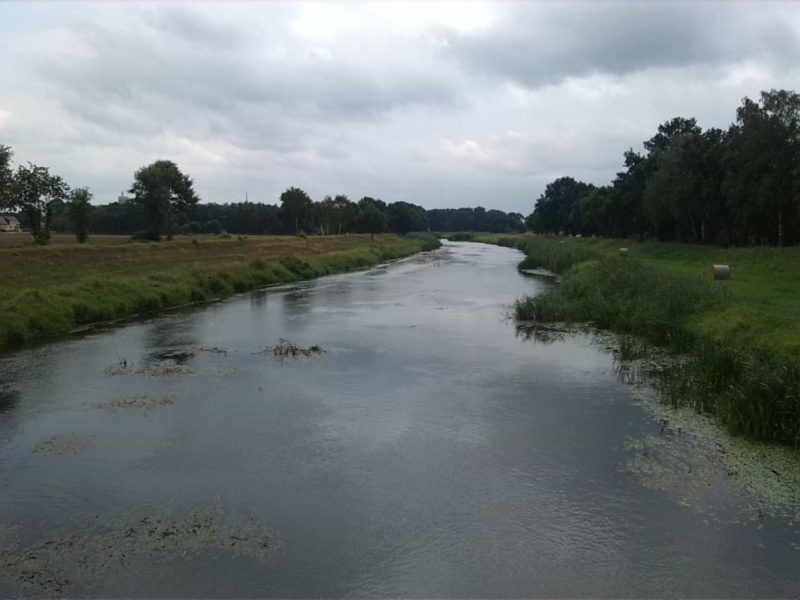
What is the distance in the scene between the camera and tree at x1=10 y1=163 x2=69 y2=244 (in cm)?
3881

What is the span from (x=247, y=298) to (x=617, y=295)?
15785 mm

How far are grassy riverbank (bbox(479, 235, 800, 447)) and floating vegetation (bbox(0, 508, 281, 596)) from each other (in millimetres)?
7269

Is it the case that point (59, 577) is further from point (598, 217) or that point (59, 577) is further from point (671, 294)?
point (598, 217)

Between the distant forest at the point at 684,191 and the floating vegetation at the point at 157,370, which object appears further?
the distant forest at the point at 684,191

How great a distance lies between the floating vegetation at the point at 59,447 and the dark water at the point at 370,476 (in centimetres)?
4

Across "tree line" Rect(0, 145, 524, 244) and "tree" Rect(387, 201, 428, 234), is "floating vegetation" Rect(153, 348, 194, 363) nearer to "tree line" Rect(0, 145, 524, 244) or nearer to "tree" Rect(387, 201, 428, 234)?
"tree line" Rect(0, 145, 524, 244)

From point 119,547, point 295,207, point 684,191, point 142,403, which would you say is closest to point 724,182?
point 684,191

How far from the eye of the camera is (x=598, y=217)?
69.0 meters

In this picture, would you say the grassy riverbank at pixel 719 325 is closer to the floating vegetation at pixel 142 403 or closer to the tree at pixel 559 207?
the floating vegetation at pixel 142 403

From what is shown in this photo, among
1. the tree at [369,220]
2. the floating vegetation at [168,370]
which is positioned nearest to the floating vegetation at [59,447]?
the floating vegetation at [168,370]

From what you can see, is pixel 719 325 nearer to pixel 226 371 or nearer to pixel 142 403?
pixel 226 371

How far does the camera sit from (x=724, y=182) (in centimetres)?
3862

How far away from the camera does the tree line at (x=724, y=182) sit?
35.3 m

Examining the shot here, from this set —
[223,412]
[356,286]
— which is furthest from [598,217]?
[223,412]
